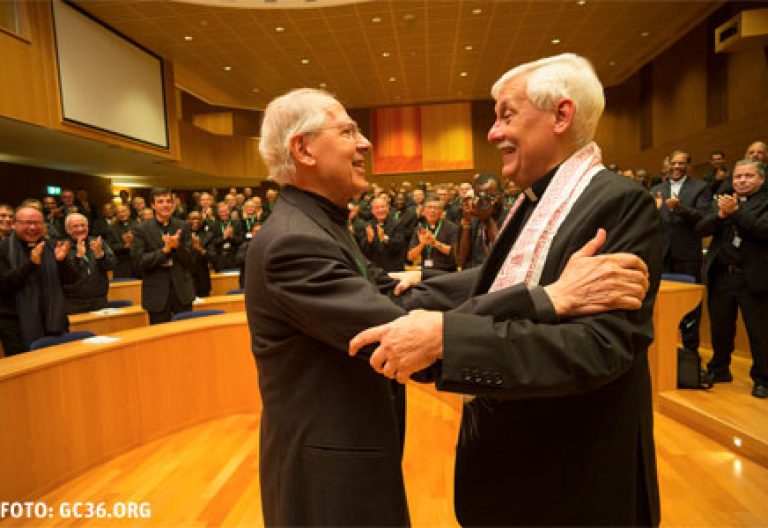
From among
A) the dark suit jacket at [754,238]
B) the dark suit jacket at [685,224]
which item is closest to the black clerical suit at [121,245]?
the dark suit jacket at [685,224]

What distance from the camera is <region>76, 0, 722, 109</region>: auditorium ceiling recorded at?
7.81 m

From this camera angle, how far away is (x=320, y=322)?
978 millimetres

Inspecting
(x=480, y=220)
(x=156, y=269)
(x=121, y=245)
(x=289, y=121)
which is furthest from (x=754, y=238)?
(x=121, y=245)

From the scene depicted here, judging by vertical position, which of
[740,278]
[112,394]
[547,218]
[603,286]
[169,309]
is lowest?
[112,394]

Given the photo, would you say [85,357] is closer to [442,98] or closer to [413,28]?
[413,28]

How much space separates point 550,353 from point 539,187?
441 millimetres

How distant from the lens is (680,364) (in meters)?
3.64

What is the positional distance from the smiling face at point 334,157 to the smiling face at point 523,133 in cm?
36

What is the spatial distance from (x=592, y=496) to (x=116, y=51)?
9.59 metres

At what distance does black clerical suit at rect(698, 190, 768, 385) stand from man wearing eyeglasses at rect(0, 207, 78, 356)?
4890 millimetres

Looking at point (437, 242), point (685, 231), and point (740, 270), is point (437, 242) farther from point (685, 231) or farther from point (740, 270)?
point (740, 270)

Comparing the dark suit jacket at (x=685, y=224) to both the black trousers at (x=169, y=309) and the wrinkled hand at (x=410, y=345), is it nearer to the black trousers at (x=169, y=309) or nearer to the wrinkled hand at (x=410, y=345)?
the wrinkled hand at (x=410, y=345)

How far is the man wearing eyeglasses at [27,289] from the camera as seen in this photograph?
3.71 metres

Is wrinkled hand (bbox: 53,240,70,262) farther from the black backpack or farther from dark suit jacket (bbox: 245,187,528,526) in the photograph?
the black backpack
